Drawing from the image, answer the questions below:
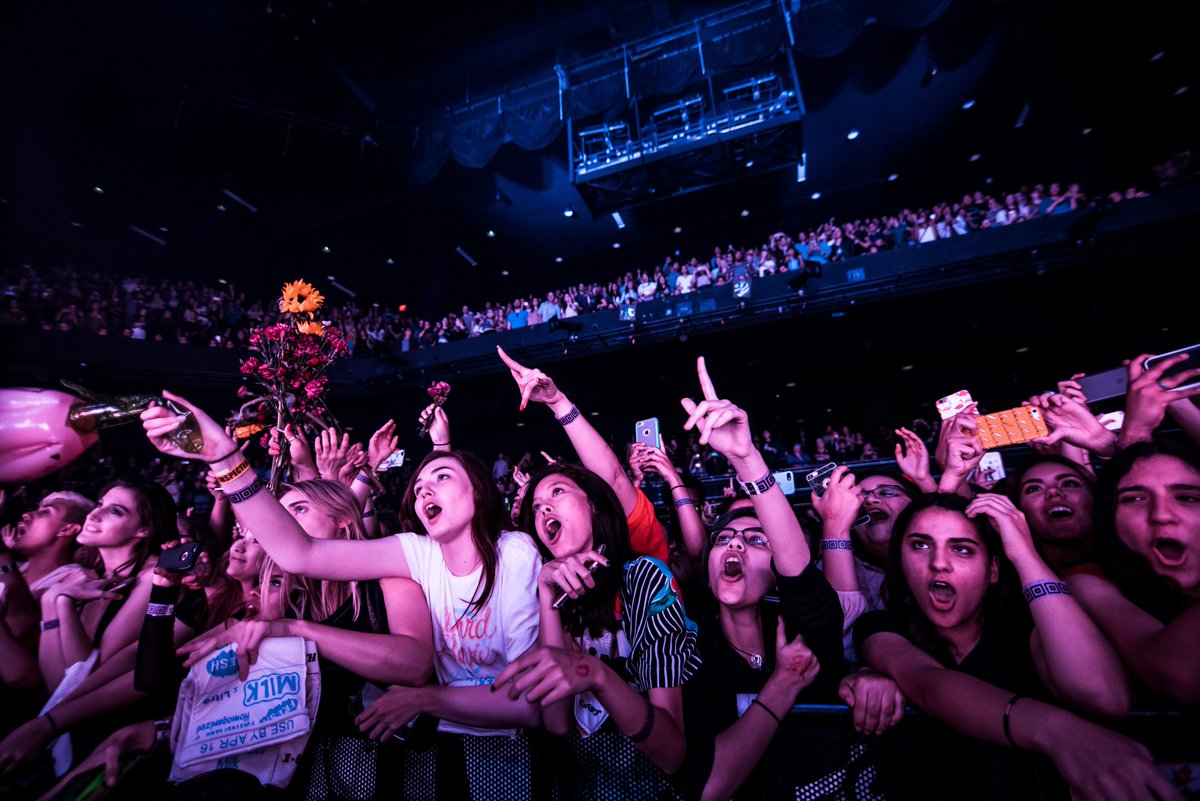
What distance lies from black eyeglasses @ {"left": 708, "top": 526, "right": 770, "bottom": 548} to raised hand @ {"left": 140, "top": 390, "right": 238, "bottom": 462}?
173 centimetres

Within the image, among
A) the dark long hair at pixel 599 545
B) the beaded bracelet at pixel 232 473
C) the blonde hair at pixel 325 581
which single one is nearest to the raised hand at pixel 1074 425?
the dark long hair at pixel 599 545

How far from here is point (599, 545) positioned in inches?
72.7

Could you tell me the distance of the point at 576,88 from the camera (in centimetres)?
995

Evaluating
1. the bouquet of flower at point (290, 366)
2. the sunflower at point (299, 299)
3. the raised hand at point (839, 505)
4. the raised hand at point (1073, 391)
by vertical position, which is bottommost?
the raised hand at point (839, 505)

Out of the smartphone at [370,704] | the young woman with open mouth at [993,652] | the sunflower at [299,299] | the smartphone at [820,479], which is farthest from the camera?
the sunflower at [299,299]

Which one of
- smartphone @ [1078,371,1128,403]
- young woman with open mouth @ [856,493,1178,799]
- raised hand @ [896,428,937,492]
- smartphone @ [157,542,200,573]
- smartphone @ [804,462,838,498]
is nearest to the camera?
young woman with open mouth @ [856,493,1178,799]

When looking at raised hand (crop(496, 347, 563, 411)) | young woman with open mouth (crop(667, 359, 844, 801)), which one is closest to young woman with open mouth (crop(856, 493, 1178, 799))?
young woman with open mouth (crop(667, 359, 844, 801))

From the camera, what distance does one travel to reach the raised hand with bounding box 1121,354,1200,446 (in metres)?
1.93

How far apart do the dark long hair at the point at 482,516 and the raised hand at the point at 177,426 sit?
0.61 metres

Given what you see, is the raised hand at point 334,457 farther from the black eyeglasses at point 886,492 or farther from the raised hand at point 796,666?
the black eyeglasses at point 886,492

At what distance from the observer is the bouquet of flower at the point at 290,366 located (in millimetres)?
2865

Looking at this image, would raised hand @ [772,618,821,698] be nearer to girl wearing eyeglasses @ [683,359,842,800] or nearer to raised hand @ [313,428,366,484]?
girl wearing eyeglasses @ [683,359,842,800]

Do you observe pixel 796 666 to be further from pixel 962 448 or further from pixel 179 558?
pixel 179 558

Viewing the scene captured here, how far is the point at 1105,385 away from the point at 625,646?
2568mm
